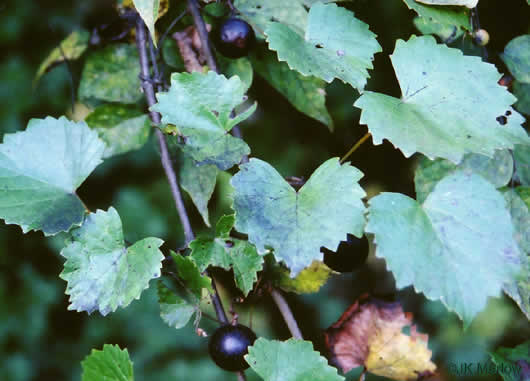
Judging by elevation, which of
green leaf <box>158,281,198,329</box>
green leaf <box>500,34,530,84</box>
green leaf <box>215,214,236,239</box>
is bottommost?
green leaf <box>158,281,198,329</box>

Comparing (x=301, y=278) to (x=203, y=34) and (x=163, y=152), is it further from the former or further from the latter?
(x=203, y=34)

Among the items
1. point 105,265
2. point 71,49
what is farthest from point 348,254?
point 71,49

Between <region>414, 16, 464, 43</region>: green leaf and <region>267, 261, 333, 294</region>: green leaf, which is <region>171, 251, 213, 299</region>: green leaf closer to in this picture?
<region>267, 261, 333, 294</region>: green leaf

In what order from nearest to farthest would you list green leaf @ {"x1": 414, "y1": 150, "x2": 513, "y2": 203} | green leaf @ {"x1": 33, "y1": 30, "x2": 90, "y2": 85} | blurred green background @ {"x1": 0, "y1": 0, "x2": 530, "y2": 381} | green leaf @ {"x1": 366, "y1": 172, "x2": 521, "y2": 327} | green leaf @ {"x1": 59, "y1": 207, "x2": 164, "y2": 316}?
green leaf @ {"x1": 366, "y1": 172, "x2": 521, "y2": 327}
green leaf @ {"x1": 59, "y1": 207, "x2": 164, "y2": 316}
green leaf @ {"x1": 414, "y1": 150, "x2": 513, "y2": 203}
green leaf @ {"x1": 33, "y1": 30, "x2": 90, "y2": 85}
blurred green background @ {"x1": 0, "y1": 0, "x2": 530, "y2": 381}

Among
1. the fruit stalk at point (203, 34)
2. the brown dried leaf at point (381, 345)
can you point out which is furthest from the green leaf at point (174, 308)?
the fruit stalk at point (203, 34)

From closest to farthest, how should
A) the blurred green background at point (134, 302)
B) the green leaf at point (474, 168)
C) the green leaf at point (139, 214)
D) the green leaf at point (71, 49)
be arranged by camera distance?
the green leaf at point (474, 168) < the green leaf at point (71, 49) < the blurred green background at point (134, 302) < the green leaf at point (139, 214)

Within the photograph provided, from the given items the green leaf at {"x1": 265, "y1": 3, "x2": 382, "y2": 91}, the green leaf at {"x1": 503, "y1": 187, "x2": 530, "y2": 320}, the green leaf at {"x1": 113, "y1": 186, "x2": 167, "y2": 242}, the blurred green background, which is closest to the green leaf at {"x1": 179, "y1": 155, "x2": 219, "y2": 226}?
the green leaf at {"x1": 265, "y1": 3, "x2": 382, "y2": 91}

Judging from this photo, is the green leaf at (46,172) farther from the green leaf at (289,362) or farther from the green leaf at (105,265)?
the green leaf at (289,362)
